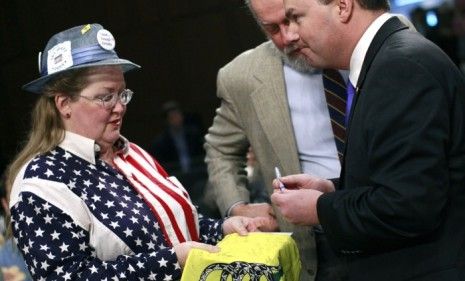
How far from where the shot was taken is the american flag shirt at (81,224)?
2379 mm

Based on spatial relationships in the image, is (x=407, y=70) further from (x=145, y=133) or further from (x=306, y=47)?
(x=145, y=133)

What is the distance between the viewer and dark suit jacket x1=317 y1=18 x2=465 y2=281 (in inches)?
74.3

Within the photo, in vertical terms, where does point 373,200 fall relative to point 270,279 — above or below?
above

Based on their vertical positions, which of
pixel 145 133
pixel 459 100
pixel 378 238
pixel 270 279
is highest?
pixel 459 100

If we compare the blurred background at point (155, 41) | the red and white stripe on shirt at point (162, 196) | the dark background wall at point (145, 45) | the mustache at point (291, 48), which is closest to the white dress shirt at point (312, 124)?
the mustache at point (291, 48)

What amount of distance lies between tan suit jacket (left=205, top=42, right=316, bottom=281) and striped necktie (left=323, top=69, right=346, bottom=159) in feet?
0.48

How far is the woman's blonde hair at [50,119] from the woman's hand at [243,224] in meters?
0.60

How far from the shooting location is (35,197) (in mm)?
2402

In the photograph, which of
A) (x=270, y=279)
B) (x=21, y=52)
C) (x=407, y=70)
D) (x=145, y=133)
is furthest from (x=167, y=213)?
(x=145, y=133)

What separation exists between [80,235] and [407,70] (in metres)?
1.02

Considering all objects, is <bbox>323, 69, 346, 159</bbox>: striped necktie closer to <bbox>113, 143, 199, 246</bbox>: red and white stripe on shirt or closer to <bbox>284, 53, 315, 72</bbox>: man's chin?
<bbox>284, 53, 315, 72</bbox>: man's chin

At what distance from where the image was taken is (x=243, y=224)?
9.11 ft

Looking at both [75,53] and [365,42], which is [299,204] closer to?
[365,42]

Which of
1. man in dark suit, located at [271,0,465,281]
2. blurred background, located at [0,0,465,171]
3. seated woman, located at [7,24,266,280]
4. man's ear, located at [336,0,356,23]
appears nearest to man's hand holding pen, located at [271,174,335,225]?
man in dark suit, located at [271,0,465,281]
